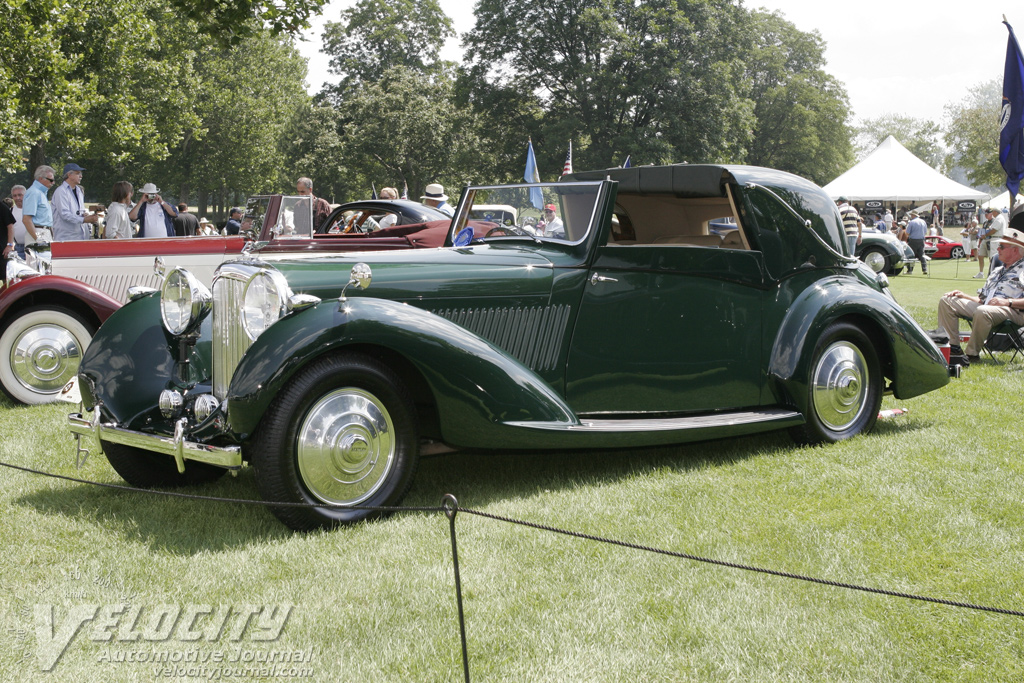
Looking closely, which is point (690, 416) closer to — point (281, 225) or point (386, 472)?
point (386, 472)

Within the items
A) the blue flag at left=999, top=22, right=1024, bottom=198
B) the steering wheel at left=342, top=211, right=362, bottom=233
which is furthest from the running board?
the blue flag at left=999, top=22, right=1024, bottom=198

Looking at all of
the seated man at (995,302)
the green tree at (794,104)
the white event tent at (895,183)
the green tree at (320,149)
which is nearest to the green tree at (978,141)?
the green tree at (794,104)

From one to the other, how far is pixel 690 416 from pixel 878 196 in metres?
30.6

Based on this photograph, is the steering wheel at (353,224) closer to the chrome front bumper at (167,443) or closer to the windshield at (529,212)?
the windshield at (529,212)

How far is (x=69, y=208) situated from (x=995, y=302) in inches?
395

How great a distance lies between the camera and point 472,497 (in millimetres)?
4484

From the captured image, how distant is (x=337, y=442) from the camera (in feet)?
12.3

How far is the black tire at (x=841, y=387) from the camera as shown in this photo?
209 inches

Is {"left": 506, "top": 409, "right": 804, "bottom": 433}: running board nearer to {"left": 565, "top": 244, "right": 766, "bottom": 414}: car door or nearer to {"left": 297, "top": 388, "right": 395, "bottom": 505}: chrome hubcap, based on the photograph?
{"left": 565, "top": 244, "right": 766, "bottom": 414}: car door

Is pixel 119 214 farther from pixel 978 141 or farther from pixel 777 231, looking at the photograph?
pixel 978 141

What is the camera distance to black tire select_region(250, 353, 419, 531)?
364 centimetres

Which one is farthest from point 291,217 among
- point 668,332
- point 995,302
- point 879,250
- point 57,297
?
point 879,250

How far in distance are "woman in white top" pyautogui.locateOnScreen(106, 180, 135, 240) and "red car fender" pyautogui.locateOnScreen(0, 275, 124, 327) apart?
147 inches

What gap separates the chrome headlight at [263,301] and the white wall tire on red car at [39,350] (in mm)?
3680
